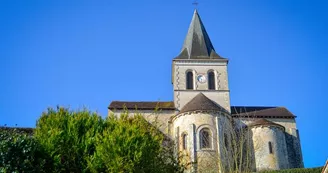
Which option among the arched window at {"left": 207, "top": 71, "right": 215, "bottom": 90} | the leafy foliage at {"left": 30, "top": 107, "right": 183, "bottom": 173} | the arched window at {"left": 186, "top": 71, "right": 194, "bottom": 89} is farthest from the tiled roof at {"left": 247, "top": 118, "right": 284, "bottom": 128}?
the leafy foliage at {"left": 30, "top": 107, "right": 183, "bottom": 173}

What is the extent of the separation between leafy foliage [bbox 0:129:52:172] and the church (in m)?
14.4

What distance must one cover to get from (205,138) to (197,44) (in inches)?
463

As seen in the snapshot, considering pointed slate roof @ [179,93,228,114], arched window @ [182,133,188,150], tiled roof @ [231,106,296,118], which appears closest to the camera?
arched window @ [182,133,188,150]

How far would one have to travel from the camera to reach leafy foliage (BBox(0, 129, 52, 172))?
13625 millimetres

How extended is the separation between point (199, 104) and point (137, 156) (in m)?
18.0

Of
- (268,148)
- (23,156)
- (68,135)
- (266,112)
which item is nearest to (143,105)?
(266,112)

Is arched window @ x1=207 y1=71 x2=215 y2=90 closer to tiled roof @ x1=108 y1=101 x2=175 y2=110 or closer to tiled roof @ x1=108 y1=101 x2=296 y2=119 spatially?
tiled roof @ x1=108 y1=101 x2=296 y2=119

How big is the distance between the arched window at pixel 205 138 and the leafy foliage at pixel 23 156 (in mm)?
16282

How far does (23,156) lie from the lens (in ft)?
45.9

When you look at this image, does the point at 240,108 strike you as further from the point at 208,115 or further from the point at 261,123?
the point at 208,115

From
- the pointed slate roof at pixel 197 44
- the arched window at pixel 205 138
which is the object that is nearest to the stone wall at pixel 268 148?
the arched window at pixel 205 138

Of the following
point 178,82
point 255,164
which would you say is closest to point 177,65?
point 178,82

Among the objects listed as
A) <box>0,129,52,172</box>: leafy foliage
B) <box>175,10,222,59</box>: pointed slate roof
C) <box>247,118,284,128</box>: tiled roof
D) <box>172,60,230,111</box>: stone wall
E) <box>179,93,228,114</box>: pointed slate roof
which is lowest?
<box>0,129,52,172</box>: leafy foliage

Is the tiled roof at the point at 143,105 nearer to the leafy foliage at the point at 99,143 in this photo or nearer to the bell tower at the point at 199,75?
the bell tower at the point at 199,75
